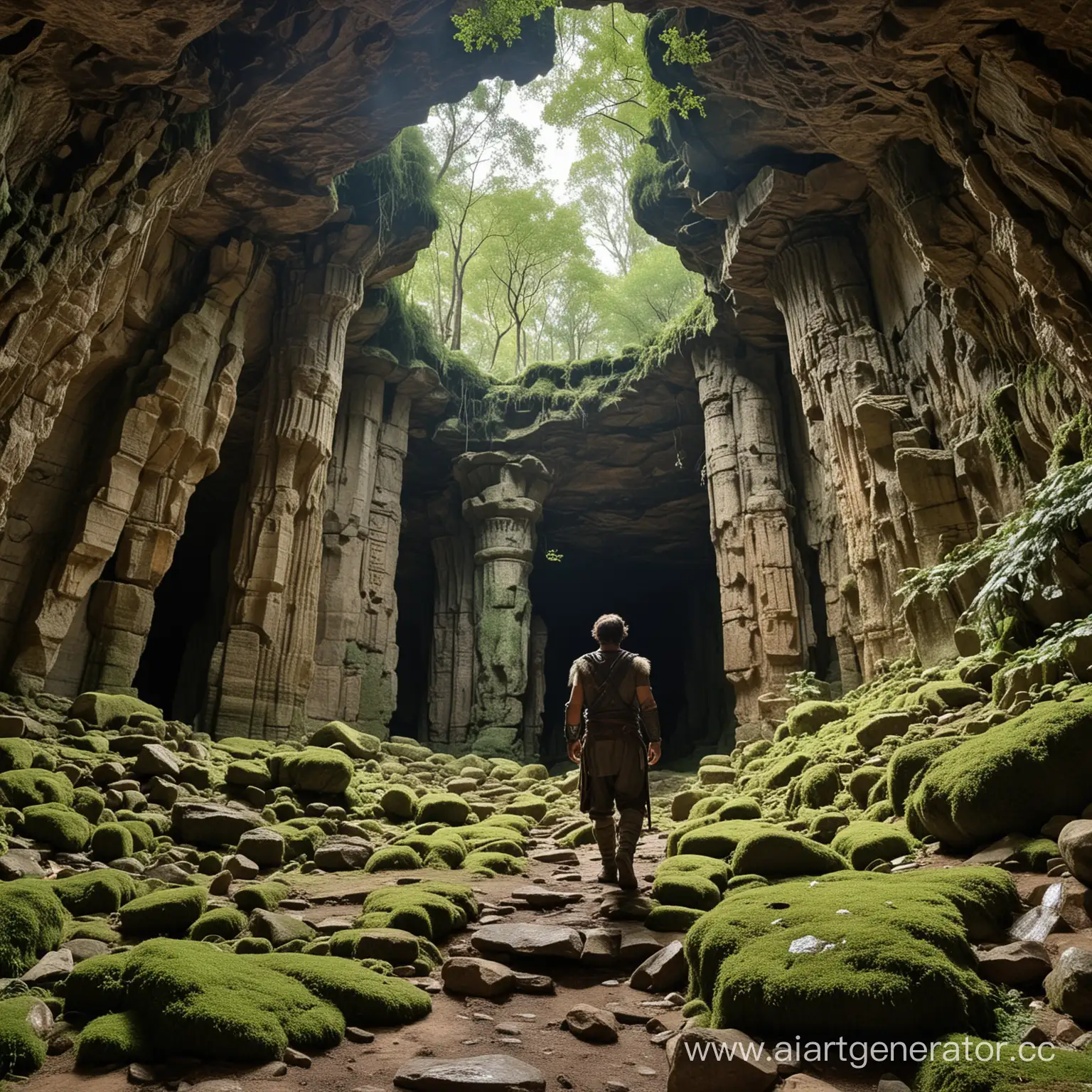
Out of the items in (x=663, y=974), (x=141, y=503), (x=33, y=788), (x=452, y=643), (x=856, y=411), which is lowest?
(x=663, y=974)

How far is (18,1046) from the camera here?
2.78m

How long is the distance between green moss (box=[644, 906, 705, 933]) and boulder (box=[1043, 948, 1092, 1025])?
227 centimetres

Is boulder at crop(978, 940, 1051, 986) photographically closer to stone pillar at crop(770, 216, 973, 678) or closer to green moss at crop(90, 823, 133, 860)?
green moss at crop(90, 823, 133, 860)

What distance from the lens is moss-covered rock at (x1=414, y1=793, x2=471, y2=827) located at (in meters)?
8.80

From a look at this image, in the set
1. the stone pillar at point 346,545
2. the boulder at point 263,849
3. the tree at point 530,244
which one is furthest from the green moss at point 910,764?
the tree at point 530,244

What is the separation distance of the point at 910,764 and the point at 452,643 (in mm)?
17165

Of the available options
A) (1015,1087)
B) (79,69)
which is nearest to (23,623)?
(79,69)

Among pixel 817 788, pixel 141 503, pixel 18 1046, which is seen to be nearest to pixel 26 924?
pixel 18 1046

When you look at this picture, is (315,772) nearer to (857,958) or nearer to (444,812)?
(444,812)

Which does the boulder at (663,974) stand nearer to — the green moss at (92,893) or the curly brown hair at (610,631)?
the curly brown hair at (610,631)

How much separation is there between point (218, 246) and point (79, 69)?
22.8 ft

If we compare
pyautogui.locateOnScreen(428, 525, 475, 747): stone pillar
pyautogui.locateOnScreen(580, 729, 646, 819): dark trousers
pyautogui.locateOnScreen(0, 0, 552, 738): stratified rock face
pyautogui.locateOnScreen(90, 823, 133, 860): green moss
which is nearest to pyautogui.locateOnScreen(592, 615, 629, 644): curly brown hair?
pyautogui.locateOnScreen(580, 729, 646, 819): dark trousers

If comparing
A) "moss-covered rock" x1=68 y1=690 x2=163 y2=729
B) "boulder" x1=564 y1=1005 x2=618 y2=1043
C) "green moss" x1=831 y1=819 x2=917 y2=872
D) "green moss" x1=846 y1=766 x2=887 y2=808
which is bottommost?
"boulder" x1=564 y1=1005 x2=618 y2=1043

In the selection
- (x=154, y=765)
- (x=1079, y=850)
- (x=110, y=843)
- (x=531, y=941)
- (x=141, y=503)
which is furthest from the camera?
(x=141, y=503)
